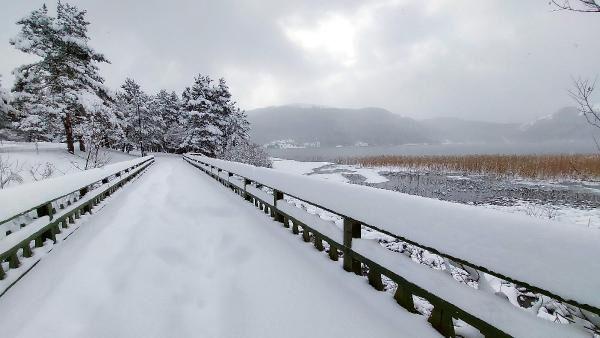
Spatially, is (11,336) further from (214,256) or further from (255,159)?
(255,159)

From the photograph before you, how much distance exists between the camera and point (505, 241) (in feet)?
5.47

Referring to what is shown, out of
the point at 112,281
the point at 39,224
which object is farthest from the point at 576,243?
the point at 39,224

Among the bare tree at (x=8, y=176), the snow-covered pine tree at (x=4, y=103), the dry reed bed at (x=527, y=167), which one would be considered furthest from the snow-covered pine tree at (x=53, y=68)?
the dry reed bed at (x=527, y=167)

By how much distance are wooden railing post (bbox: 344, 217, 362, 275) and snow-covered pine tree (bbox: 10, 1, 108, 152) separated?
27888mm

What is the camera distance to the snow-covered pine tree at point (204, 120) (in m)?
40.5

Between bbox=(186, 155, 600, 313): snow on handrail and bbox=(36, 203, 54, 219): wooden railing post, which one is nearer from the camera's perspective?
bbox=(186, 155, 600, 313): snow on handrail

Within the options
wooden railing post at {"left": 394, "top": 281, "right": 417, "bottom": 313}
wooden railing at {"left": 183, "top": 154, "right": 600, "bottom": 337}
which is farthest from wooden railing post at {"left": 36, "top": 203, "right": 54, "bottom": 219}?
wooden railing post at {"left": 394, "top": 281, "right": 417, "bottom": 313}

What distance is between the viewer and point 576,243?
4.62ft

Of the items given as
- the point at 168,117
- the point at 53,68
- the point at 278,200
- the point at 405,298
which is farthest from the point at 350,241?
the point at 168,117

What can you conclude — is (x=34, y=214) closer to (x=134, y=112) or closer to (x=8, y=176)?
(x=8, y=176)

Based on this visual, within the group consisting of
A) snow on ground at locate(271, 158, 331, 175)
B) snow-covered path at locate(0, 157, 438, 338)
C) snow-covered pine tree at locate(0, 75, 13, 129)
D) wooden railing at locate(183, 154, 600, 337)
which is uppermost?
snow-covered pine tree at locate(0, 75, 13, 129)

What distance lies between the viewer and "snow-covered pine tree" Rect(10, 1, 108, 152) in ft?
81.9

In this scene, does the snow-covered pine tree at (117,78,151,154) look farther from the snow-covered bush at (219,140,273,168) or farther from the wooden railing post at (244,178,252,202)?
the wooden railing post at (244,178,252,202)

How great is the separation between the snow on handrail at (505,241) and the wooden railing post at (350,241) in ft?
1.58
